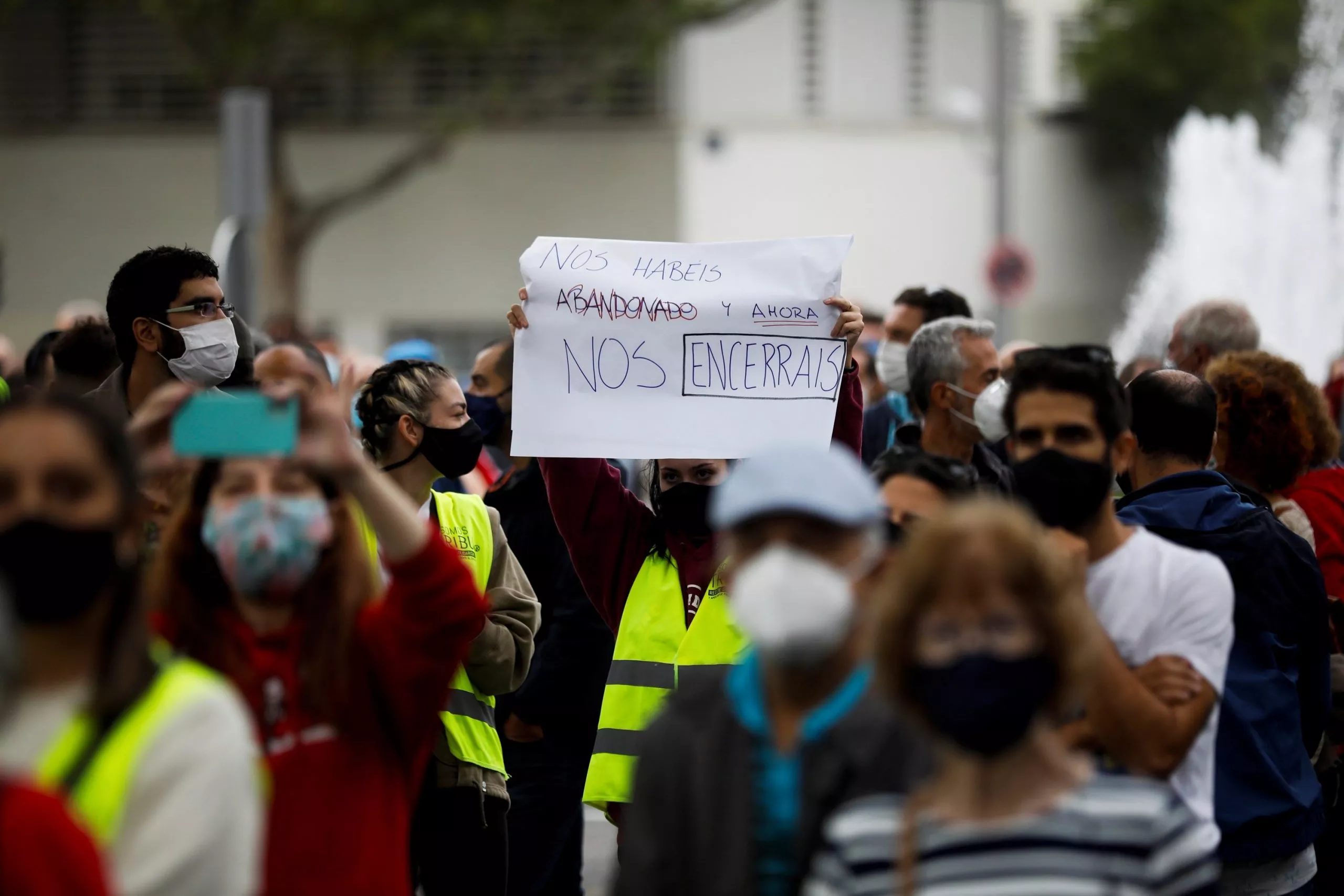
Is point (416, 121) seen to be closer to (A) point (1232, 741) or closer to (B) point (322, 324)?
(B) point (322, 324)

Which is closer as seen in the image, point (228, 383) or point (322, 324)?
point (228, 383)

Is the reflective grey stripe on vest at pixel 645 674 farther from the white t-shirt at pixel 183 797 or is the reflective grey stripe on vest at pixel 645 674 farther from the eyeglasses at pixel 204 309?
the white t-shirt at pixel 183 797

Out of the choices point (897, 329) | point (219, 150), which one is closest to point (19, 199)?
point (219, 150)

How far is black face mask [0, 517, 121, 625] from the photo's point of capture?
2787mm

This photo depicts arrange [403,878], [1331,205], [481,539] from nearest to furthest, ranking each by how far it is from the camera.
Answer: [403,878], [481,539], [1331,205]

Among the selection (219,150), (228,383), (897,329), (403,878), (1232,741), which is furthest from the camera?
(219,150)

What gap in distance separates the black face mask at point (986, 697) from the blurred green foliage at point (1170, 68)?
96.9ft

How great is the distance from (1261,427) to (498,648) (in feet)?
7.69

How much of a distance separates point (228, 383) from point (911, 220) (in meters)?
24.2

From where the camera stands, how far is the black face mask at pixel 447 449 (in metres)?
5.36

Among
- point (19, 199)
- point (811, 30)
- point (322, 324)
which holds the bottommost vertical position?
Result: point (322, 324)

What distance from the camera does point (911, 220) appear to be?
96.3 ft

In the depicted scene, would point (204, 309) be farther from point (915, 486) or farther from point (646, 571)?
point (915, 486)

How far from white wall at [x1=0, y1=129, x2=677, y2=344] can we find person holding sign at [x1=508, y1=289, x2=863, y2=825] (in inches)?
892
